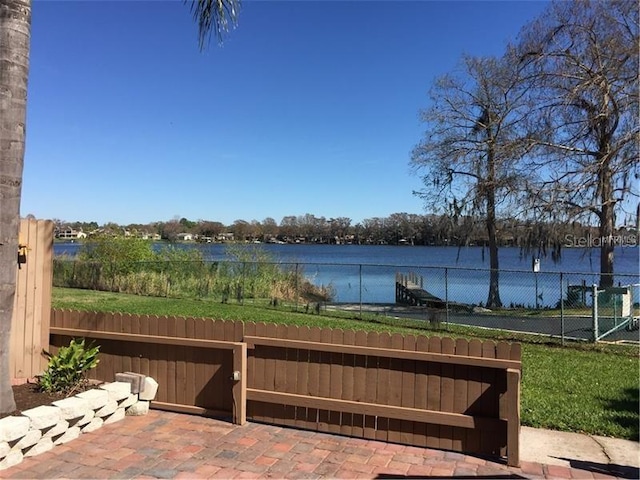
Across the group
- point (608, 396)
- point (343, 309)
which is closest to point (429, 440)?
point (608, 396)

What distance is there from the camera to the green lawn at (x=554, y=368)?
19.6ft

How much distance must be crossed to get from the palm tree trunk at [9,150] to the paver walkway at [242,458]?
99 centimetres

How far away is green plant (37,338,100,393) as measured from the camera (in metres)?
5.61

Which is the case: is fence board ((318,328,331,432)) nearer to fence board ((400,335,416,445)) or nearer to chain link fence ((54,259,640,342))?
fence board ((400,335,416,445))

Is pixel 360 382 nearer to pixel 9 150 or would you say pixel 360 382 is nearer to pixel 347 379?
pixel 347 379

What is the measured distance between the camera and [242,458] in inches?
181

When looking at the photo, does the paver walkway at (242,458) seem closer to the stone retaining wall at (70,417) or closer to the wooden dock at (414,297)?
the stone retaining wall at (70,417)

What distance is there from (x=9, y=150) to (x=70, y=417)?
8.53 ft

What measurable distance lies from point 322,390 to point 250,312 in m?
8.93

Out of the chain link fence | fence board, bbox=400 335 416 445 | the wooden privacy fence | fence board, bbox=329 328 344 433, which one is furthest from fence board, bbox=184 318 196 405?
the chain link fence

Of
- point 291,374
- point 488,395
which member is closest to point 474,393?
point 488,395

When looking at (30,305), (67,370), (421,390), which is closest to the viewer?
(421,390)

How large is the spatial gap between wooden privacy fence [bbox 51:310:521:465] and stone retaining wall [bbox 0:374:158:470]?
28 cm

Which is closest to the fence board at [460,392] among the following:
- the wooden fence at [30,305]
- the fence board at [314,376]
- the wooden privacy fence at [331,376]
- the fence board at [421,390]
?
the wooden privacy fence at [331,376]
